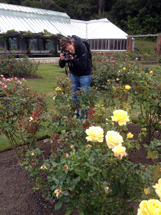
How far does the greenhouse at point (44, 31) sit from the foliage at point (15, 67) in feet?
27.6

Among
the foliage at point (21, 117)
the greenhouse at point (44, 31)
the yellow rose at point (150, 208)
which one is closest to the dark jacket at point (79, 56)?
the foliage at point (21, 117)

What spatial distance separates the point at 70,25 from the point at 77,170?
82.3ft

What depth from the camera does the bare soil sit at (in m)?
1.68

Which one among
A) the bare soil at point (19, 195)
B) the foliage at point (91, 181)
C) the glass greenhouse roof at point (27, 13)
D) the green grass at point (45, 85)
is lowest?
the bare soil at point (19, 195)

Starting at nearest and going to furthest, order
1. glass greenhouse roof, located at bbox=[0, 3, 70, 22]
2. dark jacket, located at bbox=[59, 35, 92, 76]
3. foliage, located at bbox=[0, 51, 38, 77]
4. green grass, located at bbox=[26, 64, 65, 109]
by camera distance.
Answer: dark jacket, located at bbox=[59, 35, 92, 76] → green grass, located at bbox=[26, 64, 65, 109] → foliage, located at bbox=[0, 51, 38, 77] → glass greenhouse roof, located at bbox=[0, 3, 70, 22]

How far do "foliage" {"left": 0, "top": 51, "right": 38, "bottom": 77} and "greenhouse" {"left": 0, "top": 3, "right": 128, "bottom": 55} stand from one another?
841 cm

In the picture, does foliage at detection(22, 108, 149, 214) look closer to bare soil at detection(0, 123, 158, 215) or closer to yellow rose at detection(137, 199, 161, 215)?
yellow rose at detection(137, 199, 161, 215)

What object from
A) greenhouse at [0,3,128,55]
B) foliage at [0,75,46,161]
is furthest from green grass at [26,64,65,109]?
greenhouse at [0,3,128,55]

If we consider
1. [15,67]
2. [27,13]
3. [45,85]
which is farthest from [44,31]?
[45,85]

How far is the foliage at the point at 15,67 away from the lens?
8008 millimetres

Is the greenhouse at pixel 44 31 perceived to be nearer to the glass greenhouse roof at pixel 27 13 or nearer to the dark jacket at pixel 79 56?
the glass greenhouse roof at pixel 27 13

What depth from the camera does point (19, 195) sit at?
6.10 ft

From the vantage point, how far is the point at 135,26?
102 ft

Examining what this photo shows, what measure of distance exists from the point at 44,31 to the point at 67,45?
16497 millimetres
